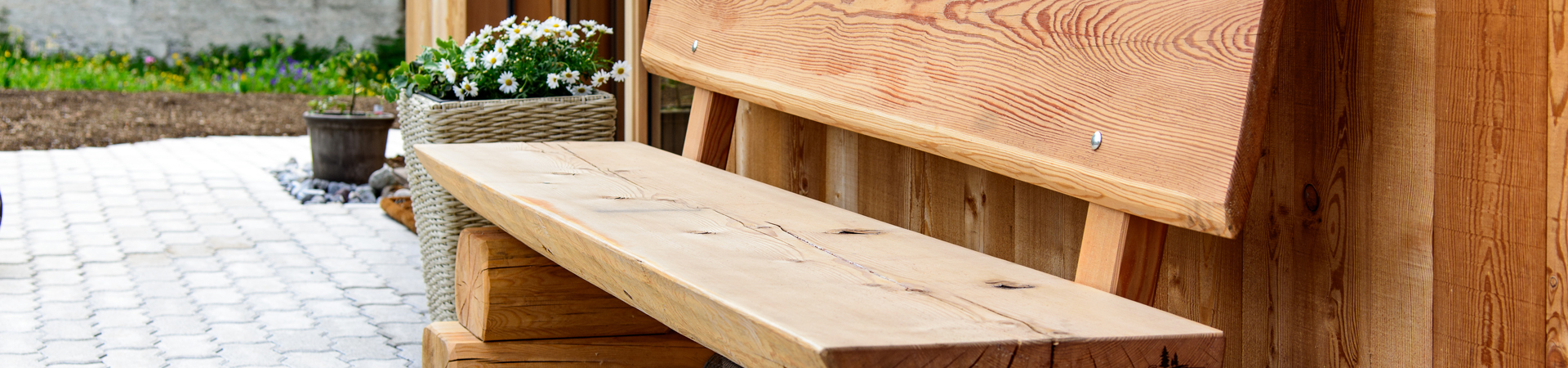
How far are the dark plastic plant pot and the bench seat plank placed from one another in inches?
146

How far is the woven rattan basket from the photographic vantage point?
7.79 feet

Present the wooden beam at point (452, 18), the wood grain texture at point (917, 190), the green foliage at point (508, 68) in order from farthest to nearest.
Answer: the wooden beam at point (452, 18) → the green foliage at point (508, 68) → the wood grain texture at point (917, 190)

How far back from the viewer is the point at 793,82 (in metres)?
1.86

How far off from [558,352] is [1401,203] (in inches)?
51.8

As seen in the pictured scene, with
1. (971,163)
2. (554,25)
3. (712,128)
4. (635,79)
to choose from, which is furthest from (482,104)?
(971,163)

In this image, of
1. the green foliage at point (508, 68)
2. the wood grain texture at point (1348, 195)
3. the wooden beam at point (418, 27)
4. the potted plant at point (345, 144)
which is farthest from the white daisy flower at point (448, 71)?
the potted plant at point (345, 144)

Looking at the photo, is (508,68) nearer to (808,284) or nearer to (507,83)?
(507,83)

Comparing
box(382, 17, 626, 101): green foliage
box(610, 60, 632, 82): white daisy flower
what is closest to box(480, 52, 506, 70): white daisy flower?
box(382, 17, 626, 101): green foliage

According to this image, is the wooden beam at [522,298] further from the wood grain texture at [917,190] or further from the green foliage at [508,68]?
the green foliage at [508,68]

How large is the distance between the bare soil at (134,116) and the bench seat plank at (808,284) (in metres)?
6.13

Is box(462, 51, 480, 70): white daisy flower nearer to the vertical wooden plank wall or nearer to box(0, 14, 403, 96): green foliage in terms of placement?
the vertical wooden plank wall

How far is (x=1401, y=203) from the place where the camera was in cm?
113

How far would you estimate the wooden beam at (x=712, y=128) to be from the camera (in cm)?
219

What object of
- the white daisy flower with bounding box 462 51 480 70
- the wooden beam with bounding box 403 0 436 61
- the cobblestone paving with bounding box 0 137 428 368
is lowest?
the cobblestone paving with bounding box 0 137 428 368
